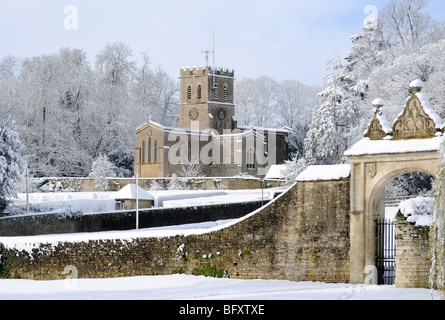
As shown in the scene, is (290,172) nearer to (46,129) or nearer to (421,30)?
(421,30)

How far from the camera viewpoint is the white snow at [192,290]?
61.0 feet

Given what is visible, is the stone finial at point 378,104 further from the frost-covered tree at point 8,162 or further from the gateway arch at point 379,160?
the frost-covered tree at point 8,162

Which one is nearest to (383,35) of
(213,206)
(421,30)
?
(421,30)

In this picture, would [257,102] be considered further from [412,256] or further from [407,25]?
[412,256]

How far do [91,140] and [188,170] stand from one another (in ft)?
32.8

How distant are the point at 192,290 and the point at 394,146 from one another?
681 centimetres

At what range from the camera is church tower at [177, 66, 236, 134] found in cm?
7744

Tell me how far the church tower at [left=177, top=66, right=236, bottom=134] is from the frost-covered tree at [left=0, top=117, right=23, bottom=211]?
127ft

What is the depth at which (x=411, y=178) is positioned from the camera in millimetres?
39438

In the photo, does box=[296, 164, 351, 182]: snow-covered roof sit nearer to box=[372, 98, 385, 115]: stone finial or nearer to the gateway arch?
the gateway arch

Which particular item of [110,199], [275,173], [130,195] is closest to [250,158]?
[275,173]

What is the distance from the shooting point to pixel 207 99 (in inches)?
3044

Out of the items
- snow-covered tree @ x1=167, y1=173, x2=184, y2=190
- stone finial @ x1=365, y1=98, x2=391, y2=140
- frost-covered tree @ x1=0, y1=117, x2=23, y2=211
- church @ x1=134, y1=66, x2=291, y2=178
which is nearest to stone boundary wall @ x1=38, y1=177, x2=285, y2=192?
snow-covered tree @ x1=167, y1=173, x2=184, y2=190

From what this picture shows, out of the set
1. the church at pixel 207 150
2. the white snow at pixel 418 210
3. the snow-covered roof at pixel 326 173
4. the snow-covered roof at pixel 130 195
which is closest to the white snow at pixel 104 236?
the snow-covered roof at pixel 326 173
